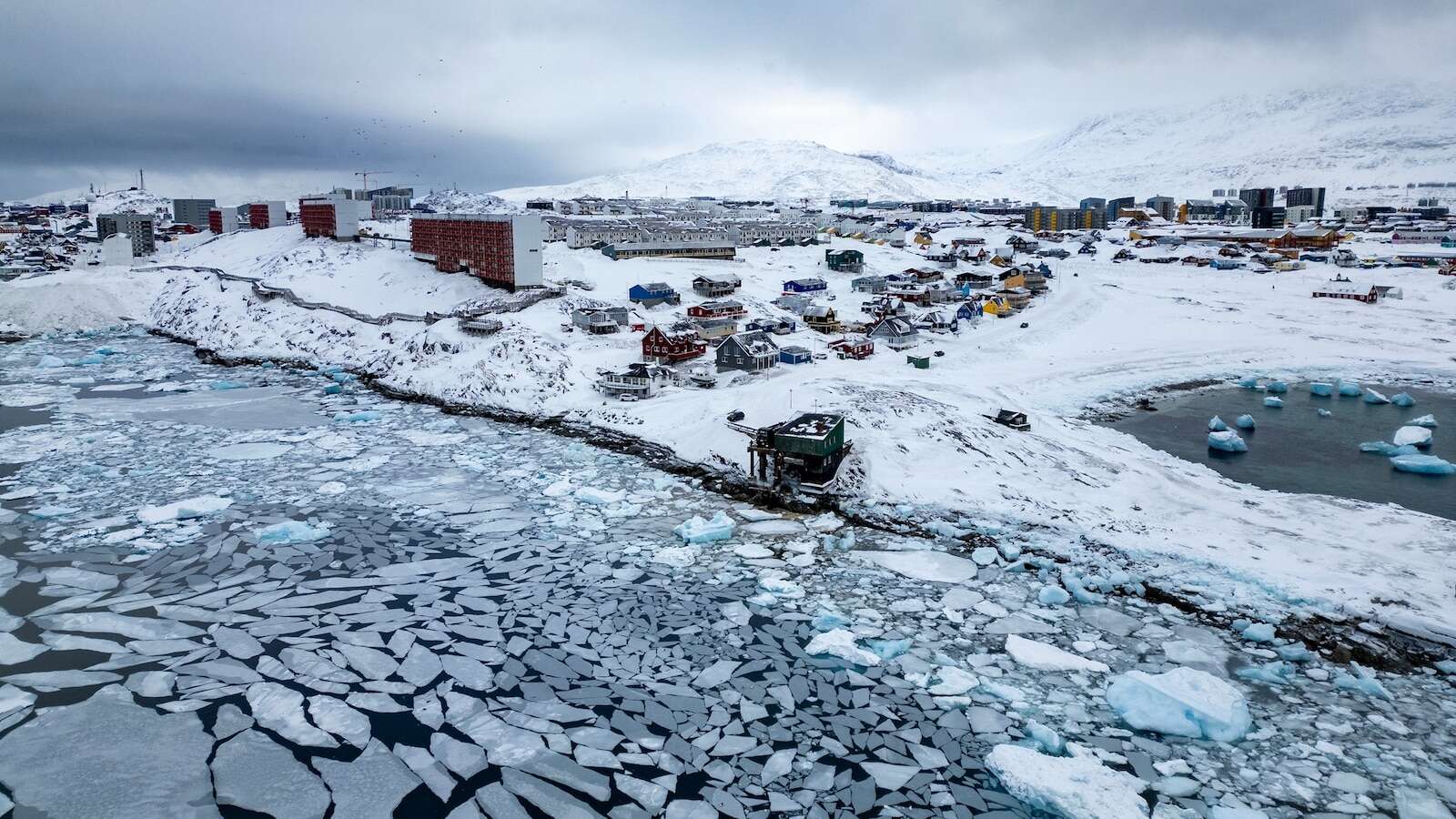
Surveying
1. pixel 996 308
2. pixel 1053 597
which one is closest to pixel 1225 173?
pixel 996 308

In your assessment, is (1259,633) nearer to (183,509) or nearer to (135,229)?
(183,509)

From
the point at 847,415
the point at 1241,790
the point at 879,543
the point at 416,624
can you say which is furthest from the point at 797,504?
the point at 1241,790

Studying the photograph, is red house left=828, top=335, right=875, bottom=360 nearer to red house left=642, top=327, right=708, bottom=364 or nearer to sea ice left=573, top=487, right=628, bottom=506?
red house left=642, top=327, right=708, bottom=364

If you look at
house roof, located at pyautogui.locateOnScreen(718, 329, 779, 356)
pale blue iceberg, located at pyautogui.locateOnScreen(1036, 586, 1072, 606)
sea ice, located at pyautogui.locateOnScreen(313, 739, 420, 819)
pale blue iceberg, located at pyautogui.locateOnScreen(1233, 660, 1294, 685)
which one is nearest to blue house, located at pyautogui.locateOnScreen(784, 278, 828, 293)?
house roof, located at pyautogui.locateOnScreen(718, 329, 779, 356)

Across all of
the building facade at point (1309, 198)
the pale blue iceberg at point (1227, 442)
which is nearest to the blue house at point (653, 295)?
the pale blue iceberg at point (1227, 442)

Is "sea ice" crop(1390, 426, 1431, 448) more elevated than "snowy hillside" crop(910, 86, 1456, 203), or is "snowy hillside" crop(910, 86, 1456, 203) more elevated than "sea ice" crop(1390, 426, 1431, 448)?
"snowy hillside" crop(910, 86, 1456, 203)

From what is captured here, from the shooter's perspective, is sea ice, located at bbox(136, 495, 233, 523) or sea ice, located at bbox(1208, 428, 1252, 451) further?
sea ice, located at bbox(1208, 428, 1252, 451)
